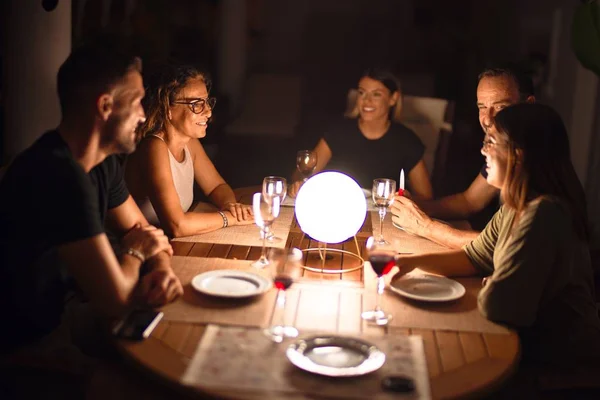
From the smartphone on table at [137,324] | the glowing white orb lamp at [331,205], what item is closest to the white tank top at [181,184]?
the glowing white orb lamp at [331,205]

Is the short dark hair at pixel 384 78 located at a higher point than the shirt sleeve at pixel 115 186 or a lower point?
higher

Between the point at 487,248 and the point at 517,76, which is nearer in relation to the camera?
the point at 487,248

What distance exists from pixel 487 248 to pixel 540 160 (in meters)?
0.40

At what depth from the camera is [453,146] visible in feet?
17.3

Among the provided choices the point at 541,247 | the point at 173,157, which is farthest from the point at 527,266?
the point at 173,157

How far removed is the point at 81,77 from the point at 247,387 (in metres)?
0.99

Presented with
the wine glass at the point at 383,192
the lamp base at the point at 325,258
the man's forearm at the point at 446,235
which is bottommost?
the lamp base at the point at 325,258

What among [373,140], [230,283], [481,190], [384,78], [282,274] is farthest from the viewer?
[373,140]

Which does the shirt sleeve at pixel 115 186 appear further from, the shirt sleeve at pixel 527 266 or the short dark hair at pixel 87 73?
the shirt sleeve at pixel 527 266

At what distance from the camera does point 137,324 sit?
5.82ft

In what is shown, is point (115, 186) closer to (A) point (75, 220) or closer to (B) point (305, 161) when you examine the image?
(A) point (75, 220)

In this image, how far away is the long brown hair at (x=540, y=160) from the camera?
1969 millimetres

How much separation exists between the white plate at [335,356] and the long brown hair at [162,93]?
1422 millimetres

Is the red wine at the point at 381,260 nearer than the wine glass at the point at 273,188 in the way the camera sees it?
Yes
